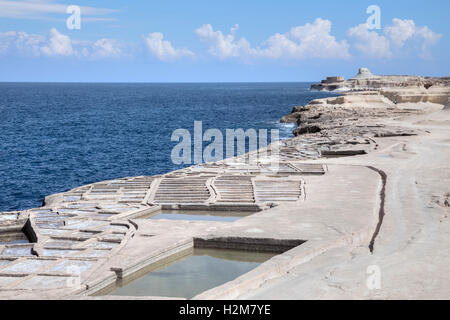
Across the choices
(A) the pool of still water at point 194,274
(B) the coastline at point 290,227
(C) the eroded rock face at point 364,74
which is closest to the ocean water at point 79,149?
(B) the coastline at point 290,227

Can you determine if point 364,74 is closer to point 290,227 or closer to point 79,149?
point 79,149

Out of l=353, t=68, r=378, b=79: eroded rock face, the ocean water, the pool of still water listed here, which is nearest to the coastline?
the pool of still water

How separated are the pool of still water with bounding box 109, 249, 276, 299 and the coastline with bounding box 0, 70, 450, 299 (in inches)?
10.7

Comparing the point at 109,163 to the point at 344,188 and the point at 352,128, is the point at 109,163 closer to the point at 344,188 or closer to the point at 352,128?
the point at 352,128

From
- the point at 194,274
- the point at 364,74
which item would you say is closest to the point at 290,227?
the point at 194,274

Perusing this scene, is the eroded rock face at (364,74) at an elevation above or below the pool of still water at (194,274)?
above

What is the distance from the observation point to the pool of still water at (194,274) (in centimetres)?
1111

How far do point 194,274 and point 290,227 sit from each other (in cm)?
323

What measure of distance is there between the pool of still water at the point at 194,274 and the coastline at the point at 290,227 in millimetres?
271

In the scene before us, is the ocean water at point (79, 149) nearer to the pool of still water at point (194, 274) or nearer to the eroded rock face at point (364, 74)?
the pool of still water at point (194, 274)

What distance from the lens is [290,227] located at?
1438cm

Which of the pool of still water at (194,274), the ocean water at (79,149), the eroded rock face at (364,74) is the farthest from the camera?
the eroded rock face at (364,74)

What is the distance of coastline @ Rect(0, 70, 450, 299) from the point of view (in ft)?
33.2

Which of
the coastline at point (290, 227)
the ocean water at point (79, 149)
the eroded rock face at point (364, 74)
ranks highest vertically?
the eroded rock face at point (364, 74)
